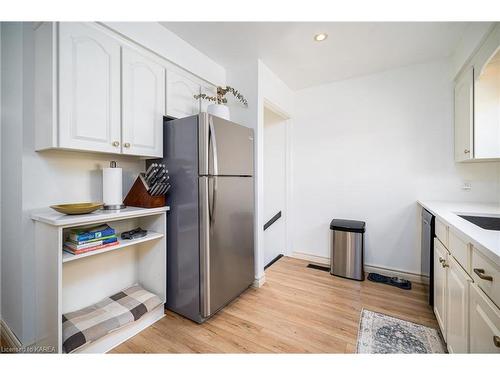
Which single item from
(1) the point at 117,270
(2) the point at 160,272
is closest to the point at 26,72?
(1) the point at 117,270

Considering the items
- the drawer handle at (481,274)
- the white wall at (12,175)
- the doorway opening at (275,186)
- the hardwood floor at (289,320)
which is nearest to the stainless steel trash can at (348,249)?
the hardwood floor at (289,320)

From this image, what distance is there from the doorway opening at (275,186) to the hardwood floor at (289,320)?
2.91 ft

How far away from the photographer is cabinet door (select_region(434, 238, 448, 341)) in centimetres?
133

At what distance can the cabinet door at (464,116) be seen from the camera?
1.74 meters

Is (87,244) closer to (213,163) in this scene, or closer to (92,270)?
(92,270)

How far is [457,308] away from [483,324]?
0.32 m

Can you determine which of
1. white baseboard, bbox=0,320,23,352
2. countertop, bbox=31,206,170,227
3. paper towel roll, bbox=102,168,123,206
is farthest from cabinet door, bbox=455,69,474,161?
white baseboard, bbox=0,320,23,352

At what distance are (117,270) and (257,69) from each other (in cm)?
237

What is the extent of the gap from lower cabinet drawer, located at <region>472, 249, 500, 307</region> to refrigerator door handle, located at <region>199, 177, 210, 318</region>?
148cm

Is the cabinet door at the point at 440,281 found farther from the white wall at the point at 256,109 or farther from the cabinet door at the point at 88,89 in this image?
the cabinet door at the point at 88,89
